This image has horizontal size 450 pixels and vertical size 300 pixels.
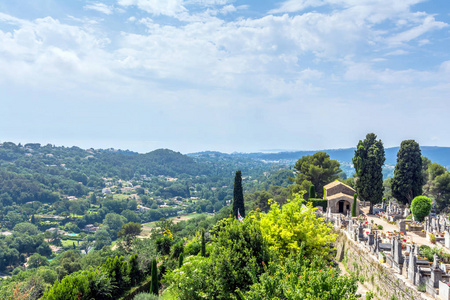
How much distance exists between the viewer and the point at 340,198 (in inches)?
1200

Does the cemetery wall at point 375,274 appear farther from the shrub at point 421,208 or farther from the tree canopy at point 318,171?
the tree canopy at point 318,171

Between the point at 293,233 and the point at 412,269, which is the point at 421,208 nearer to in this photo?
the point at 293,233

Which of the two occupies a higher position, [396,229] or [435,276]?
[435,276]

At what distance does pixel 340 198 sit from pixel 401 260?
752 inches

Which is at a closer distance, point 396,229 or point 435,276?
point 435,276

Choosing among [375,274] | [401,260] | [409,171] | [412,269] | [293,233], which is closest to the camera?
[412,269]

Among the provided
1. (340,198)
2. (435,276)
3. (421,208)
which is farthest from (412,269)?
(340,198)

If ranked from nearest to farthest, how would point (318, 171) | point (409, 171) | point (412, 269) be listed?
1. point (412, 269)
2. point (409, 171)
3. point (318, 171)

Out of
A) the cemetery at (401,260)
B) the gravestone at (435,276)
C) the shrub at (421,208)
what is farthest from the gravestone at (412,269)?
the shrub at (421,208)

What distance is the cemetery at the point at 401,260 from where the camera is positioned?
1009cm

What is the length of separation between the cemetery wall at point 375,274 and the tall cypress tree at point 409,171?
1519cm

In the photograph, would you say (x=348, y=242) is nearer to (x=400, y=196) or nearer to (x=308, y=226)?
(x=308, y=226)

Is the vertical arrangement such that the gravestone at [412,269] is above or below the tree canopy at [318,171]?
below

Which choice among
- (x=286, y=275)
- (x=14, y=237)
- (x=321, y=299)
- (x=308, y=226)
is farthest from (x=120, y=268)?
(x=14, y=237)
